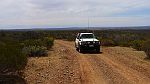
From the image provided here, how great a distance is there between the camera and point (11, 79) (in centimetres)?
1363

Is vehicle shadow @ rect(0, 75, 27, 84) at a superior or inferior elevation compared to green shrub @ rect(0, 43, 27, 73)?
inferior

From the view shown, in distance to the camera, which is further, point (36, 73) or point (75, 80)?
point (36, 73)

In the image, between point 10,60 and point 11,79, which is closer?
point 10,60

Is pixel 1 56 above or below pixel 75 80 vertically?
above

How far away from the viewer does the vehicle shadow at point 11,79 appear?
1301 centimetres

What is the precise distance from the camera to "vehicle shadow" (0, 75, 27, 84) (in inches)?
512

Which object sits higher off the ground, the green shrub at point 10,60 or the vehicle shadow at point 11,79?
the green shrub at point 10,60

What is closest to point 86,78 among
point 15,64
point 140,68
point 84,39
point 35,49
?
point 15,64

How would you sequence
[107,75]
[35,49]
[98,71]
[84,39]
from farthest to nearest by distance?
[84,39], [35,49], [98,71], [107,75]

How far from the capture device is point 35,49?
25.1 m

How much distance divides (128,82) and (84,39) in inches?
667

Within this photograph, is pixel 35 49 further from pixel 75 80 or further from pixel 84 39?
pixel 75 80

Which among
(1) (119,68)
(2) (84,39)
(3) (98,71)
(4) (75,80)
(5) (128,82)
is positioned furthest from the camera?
(2) (84,39)

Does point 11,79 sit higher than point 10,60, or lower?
lower
